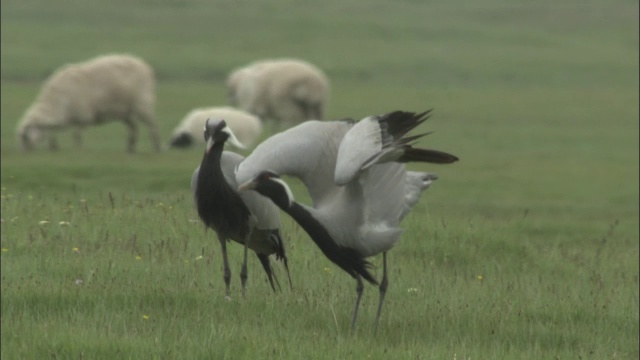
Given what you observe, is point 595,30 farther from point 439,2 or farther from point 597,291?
point 597,291

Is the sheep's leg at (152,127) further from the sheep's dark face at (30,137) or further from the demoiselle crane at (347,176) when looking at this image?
the demoiselle crane at (347,176)

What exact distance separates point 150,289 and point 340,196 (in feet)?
5.24

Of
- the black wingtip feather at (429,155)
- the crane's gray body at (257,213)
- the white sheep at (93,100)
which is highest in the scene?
the black wingtip feather at (429,155)

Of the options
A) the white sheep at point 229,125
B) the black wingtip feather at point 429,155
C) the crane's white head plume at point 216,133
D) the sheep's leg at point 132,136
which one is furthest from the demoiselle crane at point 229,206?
the white sheep at point 229,125

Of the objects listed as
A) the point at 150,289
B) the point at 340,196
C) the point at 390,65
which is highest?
the point at 340,196

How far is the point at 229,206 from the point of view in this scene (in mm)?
8320

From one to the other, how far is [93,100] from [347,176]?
19.3 m

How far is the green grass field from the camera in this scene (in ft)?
23.6

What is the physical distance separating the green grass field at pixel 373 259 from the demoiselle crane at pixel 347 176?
58cm

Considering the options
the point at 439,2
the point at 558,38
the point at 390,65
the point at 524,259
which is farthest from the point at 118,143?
the point at 439,2

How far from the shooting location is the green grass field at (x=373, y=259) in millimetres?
7195

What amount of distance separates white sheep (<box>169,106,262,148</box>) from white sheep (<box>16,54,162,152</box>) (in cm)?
155

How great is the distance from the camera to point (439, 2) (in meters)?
82.3

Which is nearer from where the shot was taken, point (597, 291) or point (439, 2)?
point (597, 291)
